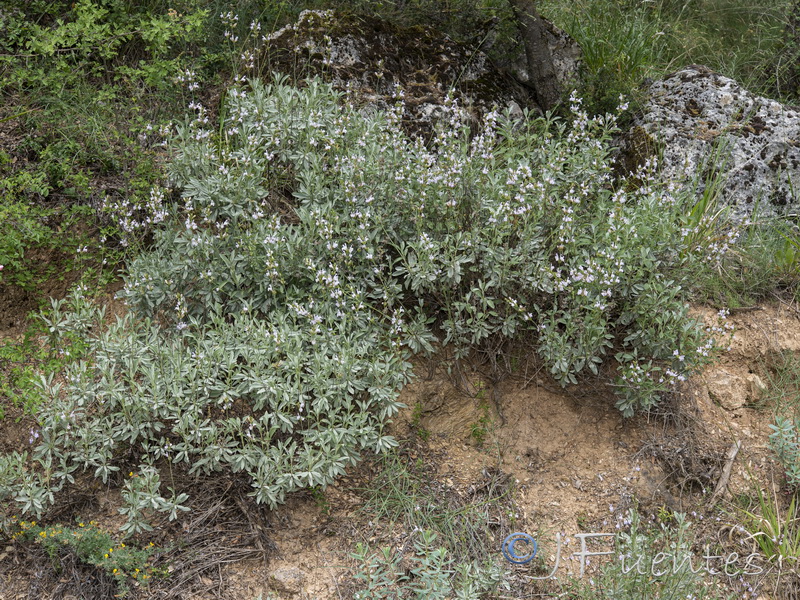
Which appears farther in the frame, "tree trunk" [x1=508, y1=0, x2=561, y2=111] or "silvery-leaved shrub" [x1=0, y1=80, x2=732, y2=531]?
"tree trunk" [x1=508, y1=0, x2=561, y2=111]

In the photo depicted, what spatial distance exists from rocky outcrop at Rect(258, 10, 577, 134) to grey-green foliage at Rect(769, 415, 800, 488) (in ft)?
8.61

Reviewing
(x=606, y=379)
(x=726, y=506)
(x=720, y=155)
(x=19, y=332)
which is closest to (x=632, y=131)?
(x=720, y=155)

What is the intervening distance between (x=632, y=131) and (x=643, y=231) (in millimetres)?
1766

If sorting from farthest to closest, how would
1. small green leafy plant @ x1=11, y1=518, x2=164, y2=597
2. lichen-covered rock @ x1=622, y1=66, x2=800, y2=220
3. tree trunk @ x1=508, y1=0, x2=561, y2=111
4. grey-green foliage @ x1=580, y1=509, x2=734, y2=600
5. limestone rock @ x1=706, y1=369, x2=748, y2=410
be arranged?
tree trunk @ x1=508, y1=0, x2=561, y2=111 → lichen-covered rock @ x1=622, y1=66, x2=800, y2=220 → limestone rock @ x1=706, y1=369, x2=748, y2=410 → small green leafy plant @ x1=11, y1=518, x2=164, y2=597 → grey-green foliage @ x1=580, y1=509, x2=734, y2=600

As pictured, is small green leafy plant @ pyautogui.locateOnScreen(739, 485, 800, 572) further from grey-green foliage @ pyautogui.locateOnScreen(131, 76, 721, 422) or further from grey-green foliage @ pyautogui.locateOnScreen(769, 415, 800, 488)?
grey-green foliage @ pyautogui.locateOnScreen(131, 76, 721, 422)

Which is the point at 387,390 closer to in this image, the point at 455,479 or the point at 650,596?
the point at 455,479

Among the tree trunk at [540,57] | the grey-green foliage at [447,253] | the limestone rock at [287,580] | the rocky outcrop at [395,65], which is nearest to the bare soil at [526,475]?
the limestone rock at [287,580]

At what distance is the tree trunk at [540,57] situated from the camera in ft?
17.7

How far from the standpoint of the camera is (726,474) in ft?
12.6

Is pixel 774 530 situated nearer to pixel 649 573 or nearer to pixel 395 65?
pixel 649 573

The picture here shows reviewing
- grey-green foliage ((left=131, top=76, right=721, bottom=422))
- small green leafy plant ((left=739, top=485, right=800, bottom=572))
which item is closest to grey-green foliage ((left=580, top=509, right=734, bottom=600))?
small green leafy plant ((left=739, top=485, right=800, bottom=572))

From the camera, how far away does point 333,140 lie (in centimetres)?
404

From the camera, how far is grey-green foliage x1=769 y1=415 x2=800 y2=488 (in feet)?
12.5

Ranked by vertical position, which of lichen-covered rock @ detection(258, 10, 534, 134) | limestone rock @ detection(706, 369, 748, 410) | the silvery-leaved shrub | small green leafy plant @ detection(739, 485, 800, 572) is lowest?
small green leafy plant @ detection(739, 485, 800, 572)
